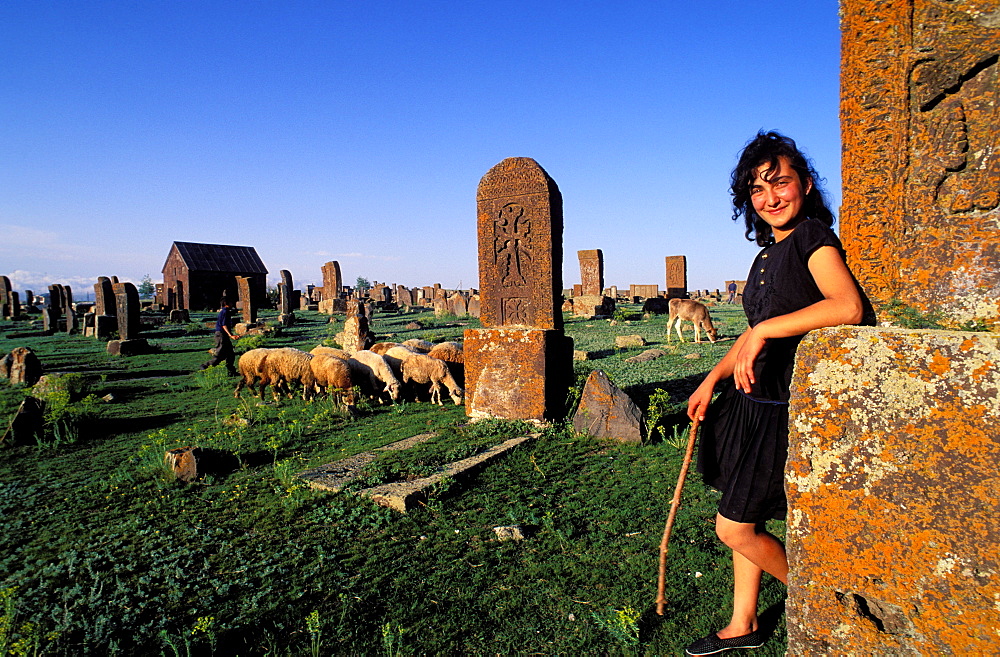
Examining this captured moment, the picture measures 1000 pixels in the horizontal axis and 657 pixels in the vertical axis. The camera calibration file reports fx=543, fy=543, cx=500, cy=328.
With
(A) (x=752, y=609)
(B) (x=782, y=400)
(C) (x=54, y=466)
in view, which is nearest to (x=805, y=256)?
(B) (x=782, y=400)

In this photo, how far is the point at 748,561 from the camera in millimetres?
2197

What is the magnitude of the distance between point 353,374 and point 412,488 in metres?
4.16

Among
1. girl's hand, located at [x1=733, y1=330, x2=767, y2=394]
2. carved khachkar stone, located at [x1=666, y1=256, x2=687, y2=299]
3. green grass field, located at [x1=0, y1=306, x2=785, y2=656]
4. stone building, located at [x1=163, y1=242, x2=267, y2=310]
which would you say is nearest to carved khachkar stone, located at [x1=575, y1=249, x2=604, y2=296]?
carved khachkar stone, located at [x1=666, y1=256, x2=687, y2=299]

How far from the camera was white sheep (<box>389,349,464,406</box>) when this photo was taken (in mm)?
8219

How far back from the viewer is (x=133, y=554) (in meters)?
3.52

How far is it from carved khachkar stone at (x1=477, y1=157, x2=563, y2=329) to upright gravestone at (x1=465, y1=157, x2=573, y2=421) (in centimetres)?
1

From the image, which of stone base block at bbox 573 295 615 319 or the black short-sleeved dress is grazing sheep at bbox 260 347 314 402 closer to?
the black short-sleeved dress

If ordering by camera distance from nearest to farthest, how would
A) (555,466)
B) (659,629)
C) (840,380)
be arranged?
(840,380) < (659,629) < (555,466)

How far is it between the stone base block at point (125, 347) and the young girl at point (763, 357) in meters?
15.7

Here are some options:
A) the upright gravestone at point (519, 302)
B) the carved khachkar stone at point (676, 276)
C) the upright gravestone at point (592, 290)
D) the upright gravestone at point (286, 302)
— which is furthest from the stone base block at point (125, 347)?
Result: the carved khachkar stone at point (676, 276)

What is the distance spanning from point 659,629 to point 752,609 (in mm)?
491

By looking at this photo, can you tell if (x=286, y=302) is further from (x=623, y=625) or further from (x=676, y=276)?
(x=623, y=625)

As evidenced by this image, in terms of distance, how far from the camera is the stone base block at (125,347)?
13.9 metres

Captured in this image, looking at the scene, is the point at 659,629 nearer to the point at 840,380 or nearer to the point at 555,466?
the point at 840,380
